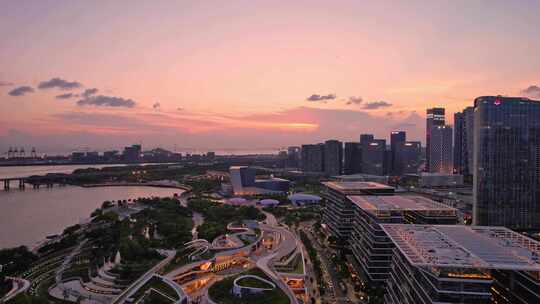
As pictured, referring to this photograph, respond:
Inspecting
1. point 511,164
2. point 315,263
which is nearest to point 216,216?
point 315,263

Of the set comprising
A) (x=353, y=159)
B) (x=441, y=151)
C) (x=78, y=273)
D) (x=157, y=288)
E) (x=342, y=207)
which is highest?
(x=441, y=151)

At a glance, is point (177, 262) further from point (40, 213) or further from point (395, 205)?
point (40, 213)

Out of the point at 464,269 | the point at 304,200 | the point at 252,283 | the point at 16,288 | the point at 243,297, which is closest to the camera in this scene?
the point at 464,269

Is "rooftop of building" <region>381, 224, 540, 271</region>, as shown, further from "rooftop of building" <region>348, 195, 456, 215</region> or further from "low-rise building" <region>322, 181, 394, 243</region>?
"low-rise building" <region>322, 181, 394, 243</region>

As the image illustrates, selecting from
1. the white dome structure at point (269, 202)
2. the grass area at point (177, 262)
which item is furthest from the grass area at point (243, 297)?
the white dome structure at point (269, 202)

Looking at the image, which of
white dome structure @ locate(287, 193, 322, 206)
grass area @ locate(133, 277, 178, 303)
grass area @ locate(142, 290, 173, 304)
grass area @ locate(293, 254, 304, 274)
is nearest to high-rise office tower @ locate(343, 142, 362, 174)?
white dome structure @ locate(287, 193, 322, 206)

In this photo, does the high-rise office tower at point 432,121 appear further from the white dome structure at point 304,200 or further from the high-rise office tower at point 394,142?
the white dome structure at point 304,200
